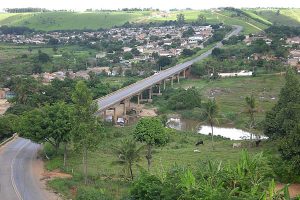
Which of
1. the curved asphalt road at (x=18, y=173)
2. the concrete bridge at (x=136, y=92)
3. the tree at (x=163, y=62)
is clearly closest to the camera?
the curved asphalt road at (x=18, y=173)

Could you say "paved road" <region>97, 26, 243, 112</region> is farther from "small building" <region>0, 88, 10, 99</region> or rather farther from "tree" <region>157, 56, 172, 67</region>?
"small building" <region>0, 88, 10, 99</region>

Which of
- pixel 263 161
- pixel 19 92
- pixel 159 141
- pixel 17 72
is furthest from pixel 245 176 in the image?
pixel 17 72

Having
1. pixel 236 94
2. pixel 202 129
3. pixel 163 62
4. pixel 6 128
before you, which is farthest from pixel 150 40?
pixel 6 128

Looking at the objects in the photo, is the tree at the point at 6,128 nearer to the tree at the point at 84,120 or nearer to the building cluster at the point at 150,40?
the tree at the point at 84,120

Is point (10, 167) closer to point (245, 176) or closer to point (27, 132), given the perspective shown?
point (27, 132)

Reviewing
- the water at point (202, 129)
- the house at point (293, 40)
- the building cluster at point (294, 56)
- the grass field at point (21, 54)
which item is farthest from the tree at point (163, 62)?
the water at point (202, 129)

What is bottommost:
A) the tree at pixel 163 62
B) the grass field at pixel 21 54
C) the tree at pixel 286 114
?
the grass field at pixel 21 54

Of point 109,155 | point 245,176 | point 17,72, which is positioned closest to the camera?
point 245,176

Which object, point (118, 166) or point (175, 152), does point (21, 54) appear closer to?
point (175, 152)
